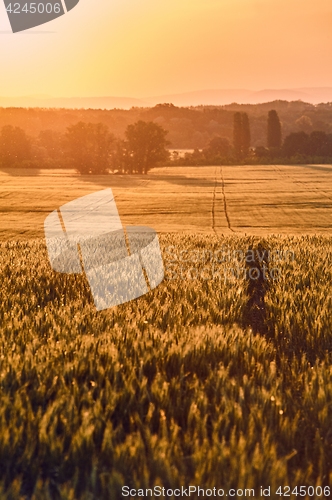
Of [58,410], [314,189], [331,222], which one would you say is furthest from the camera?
[314,189]

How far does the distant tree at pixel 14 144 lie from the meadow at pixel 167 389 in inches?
4351

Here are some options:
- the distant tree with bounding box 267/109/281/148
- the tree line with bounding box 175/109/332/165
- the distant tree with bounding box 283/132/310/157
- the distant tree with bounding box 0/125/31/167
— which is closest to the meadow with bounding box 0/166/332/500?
the tree line with bounding box 175/109/332/165

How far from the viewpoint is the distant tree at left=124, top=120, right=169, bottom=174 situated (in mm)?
94562

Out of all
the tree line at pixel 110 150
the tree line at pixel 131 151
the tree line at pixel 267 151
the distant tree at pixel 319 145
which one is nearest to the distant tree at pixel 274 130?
the tree line at pixel 267 151

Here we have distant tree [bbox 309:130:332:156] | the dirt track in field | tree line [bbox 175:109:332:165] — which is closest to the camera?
the dirt track in field

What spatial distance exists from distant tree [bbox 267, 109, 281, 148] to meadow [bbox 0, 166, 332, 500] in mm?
135793

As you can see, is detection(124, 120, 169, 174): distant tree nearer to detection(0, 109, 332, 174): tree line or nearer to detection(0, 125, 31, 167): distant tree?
detection(0, 109, 332, 174): tree line

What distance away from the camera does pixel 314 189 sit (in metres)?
58.8

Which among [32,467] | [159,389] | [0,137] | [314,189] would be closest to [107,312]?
[159,389]

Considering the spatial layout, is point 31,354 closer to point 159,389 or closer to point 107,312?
point 159,389

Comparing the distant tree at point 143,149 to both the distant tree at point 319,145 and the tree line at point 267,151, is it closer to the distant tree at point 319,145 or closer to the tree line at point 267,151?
the tree line at point 267,151

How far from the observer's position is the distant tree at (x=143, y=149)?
94.6m

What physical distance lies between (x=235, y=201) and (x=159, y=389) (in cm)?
4903

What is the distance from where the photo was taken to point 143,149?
9494 centimetres
